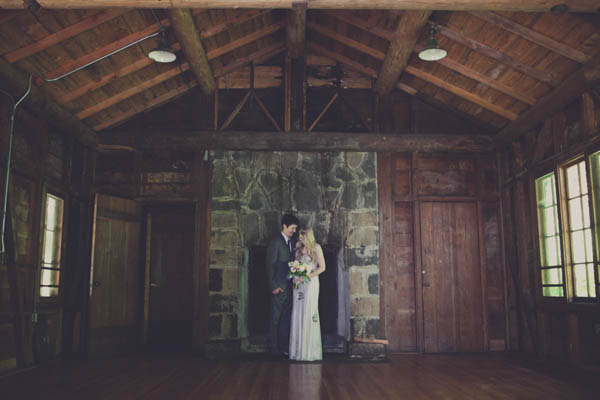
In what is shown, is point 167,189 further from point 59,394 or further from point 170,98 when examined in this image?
point 59,394

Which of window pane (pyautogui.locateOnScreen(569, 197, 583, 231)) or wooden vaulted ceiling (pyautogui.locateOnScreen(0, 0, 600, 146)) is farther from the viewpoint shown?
window pane (pyautogui.locateOnScreen(569, 197, 583, 231))

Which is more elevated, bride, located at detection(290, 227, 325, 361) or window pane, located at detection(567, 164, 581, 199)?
window pane, located at detection(567, 164, 581, 199)

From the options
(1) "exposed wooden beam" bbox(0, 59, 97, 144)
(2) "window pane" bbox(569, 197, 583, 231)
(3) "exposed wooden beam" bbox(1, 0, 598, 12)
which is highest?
(3) "exposed wooden beam" bbox(1, 0, 598, 12)

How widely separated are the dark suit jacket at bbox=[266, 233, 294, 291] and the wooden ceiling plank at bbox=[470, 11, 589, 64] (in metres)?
4.01

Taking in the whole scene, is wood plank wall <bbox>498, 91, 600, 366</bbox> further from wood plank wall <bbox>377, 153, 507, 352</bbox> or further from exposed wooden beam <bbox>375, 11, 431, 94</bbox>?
exposed wooden beam <bbox>375, 11, 431, 94</bbox>

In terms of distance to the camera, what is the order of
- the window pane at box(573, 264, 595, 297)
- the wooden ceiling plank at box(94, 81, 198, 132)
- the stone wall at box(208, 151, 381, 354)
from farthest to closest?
the wooden ceiling plank at box(94, 81, 198, 132)
the stone wall at box(208, 151, 381, 354)
the window pane at box(573, 264, 595, 297)

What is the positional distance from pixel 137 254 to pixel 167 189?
3.74 ft

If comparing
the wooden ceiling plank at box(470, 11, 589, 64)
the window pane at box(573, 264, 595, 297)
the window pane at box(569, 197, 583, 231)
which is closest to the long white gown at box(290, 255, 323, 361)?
the window pane at box(573, 264, 595, 297)

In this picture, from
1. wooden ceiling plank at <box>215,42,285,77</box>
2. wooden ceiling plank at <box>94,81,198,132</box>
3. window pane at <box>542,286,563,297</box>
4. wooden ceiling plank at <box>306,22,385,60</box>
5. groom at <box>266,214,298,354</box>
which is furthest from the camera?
wooden ceiling plank at <box>215,42,285,77</box>

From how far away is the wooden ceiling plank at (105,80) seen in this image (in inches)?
272

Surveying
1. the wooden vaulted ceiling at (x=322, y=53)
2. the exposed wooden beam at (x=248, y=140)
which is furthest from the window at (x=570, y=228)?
the exposed wooden beam at (x=248, y=140)

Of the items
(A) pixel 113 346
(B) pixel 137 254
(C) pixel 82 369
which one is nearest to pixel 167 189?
(B) pixel 137 254

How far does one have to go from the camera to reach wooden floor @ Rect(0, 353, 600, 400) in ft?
16.3

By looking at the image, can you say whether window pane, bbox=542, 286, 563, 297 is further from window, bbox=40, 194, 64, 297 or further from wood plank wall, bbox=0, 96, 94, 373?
window, bbox=40, 194, 64, 297
